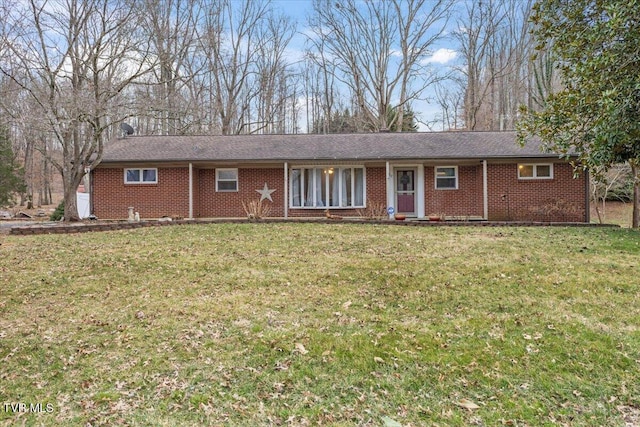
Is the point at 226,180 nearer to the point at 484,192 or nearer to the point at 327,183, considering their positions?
the point at 327,183

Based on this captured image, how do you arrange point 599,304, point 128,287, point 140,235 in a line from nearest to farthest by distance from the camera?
1. point 599,304
2. point 128,287
3. point 140,235

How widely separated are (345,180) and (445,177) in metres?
3.96

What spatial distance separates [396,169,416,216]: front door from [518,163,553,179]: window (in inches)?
157

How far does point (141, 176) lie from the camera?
16.0 m

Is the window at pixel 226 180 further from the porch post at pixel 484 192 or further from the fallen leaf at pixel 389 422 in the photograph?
the fallen leaf at pixel 389 422

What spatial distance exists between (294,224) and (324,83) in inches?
918

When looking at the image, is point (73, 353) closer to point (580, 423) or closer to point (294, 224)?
point (580, 423)

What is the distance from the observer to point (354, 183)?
1612 centimetres

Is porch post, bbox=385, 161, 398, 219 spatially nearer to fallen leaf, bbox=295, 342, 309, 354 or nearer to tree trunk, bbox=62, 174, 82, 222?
tree trunk, bbox=62, 174, 82, 222

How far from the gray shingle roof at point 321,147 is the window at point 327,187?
84 centimetres

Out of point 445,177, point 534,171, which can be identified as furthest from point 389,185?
point 534,171

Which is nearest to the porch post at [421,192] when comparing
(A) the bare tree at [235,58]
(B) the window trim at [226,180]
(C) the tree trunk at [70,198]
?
(B) the window trim at [226,180]

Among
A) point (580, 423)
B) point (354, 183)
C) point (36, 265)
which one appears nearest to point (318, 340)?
point (580, 423)

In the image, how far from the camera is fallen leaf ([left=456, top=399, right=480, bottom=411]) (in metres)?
3.03
